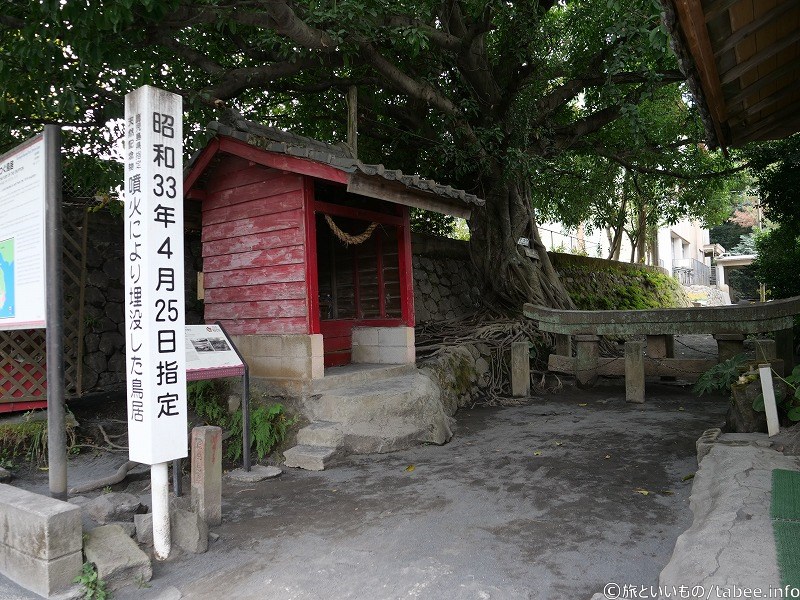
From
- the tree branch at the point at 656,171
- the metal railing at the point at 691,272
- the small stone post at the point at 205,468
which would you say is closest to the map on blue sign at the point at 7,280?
the small stone post at the point at 205,468

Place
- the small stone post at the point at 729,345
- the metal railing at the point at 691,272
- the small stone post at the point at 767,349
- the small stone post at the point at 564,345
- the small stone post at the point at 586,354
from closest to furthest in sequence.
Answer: the small stone post at the point at 767,349
the small stone post at the point at 729,345
the small stone post at the point at 586,354
the small stone post at the point at 564,345
the metal railing at the point at 691,272

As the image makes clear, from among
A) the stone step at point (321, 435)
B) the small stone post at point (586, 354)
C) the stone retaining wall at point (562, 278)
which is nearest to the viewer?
the stone step at point (321, 435)

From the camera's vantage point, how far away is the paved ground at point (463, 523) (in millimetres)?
3312

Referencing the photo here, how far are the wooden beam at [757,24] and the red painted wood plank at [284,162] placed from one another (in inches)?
147

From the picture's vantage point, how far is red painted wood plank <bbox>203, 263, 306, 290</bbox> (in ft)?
22.5

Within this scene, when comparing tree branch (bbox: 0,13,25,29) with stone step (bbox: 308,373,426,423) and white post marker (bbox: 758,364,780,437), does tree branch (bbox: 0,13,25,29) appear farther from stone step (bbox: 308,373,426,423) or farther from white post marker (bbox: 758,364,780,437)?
white post marker (bbox: 758,364,780,437)

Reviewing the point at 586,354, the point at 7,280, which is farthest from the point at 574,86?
the point at 7,280

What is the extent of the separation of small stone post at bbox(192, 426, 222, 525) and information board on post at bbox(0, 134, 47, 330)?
1.36 metres

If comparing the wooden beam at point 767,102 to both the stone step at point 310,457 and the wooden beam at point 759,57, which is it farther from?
the stone step at point 310,457

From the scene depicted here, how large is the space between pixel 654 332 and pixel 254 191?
6388mm

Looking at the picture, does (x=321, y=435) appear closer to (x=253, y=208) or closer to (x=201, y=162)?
(x=253, y=208)

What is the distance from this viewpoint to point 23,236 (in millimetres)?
4012

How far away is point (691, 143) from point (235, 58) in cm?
977

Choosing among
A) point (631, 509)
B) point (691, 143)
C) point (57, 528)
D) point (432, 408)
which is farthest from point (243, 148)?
point (691, 143)
